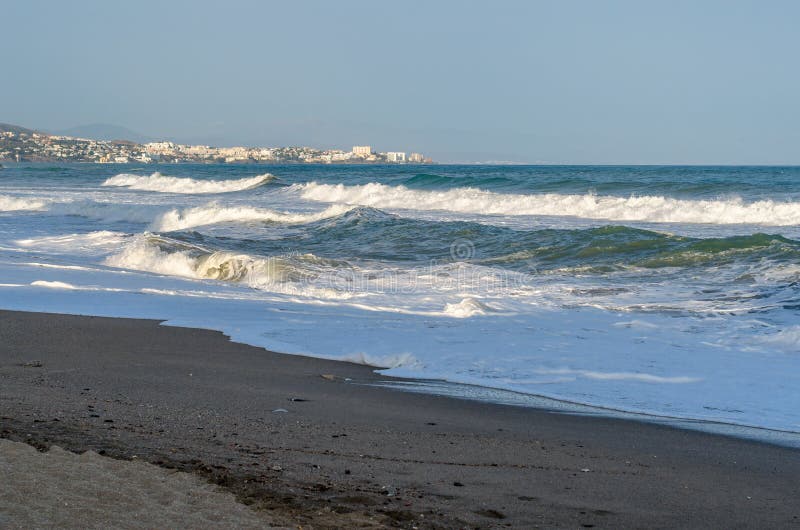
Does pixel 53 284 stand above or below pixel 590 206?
below

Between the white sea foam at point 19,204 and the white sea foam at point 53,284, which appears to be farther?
the white sea foam at point 19,204

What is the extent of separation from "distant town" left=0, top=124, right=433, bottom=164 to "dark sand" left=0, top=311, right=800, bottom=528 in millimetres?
117697

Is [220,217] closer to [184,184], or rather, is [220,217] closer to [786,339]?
[786,339]

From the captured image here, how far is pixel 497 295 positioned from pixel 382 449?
7.21 metres

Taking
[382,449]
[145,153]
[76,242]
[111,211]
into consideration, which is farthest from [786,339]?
[145,153]

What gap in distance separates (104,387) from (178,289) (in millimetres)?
6133

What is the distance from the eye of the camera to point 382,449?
4500mm

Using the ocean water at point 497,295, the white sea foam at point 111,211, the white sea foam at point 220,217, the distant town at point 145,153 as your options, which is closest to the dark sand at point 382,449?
the ocean water at point 497,295

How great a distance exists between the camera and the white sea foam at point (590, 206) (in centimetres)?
2506

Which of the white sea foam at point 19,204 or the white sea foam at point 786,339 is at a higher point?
the white sea foam at point 786,339

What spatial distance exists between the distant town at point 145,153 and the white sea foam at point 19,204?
90.0 m

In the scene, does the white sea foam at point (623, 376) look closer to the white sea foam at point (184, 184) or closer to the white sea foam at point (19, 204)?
the white sea foam at point (19, 204)

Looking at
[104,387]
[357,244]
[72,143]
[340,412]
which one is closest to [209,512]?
[340,412]

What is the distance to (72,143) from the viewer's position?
12762cm
